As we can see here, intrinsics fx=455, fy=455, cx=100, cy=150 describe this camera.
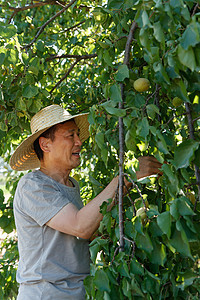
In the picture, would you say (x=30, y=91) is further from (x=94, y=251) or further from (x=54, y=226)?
(x=94, y=251)

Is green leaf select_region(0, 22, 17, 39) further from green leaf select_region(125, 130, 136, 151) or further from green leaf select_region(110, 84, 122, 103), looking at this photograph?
green leaf select_region(125, 130, 136, 151)

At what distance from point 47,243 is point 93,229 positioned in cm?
27

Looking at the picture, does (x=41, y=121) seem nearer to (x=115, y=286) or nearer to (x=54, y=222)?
(x=54, y=222)

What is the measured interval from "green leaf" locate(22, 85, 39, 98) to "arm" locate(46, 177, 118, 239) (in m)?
0.67

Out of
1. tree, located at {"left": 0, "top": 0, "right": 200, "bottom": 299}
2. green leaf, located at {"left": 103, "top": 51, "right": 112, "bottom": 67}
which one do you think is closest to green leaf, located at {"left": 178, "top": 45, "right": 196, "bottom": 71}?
tree, located at {"left": 0, "top": 0, "right": 200, "bottom": 299}

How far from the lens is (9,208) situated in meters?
2.75

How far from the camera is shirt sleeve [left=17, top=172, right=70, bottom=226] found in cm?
185

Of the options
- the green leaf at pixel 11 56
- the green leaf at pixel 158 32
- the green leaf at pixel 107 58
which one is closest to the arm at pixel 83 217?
the green leaf at pixel 107 58

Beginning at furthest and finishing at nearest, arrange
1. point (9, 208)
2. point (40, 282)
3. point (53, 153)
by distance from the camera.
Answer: point (9, 208) → point (53, 153) → point (40, 282)

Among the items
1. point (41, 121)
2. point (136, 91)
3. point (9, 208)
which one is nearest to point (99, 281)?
point (136, 91)

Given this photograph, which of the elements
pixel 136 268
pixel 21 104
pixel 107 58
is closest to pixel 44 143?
pixel 21 104

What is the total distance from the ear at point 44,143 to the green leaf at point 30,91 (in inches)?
8.6

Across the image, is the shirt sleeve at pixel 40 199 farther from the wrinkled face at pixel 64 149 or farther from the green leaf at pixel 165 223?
the green leaf at pixel 165 223

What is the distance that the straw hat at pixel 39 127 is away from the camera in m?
2.16
